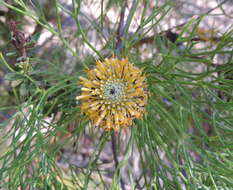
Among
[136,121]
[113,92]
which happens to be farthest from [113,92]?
[136,121]

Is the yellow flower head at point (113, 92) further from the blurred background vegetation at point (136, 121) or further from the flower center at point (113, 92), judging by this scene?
the blurred background vegetation at point (136, 121)

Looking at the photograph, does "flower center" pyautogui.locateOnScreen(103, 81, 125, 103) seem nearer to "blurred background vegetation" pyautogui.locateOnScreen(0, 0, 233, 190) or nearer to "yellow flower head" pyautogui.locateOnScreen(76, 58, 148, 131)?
"yellow flower head" pyautogui.locateOnScreen(76, 58, 148, 131)

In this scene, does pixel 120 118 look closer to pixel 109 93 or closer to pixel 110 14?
pixel 109 93

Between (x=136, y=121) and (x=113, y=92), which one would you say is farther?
(x=136, y=121)

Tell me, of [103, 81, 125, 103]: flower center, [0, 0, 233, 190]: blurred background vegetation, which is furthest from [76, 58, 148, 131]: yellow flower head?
[0, 0, 233, 190]: blurred background vegetation

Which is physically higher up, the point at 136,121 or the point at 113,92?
the point at 113,92

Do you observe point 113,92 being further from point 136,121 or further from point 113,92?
point 136,121
